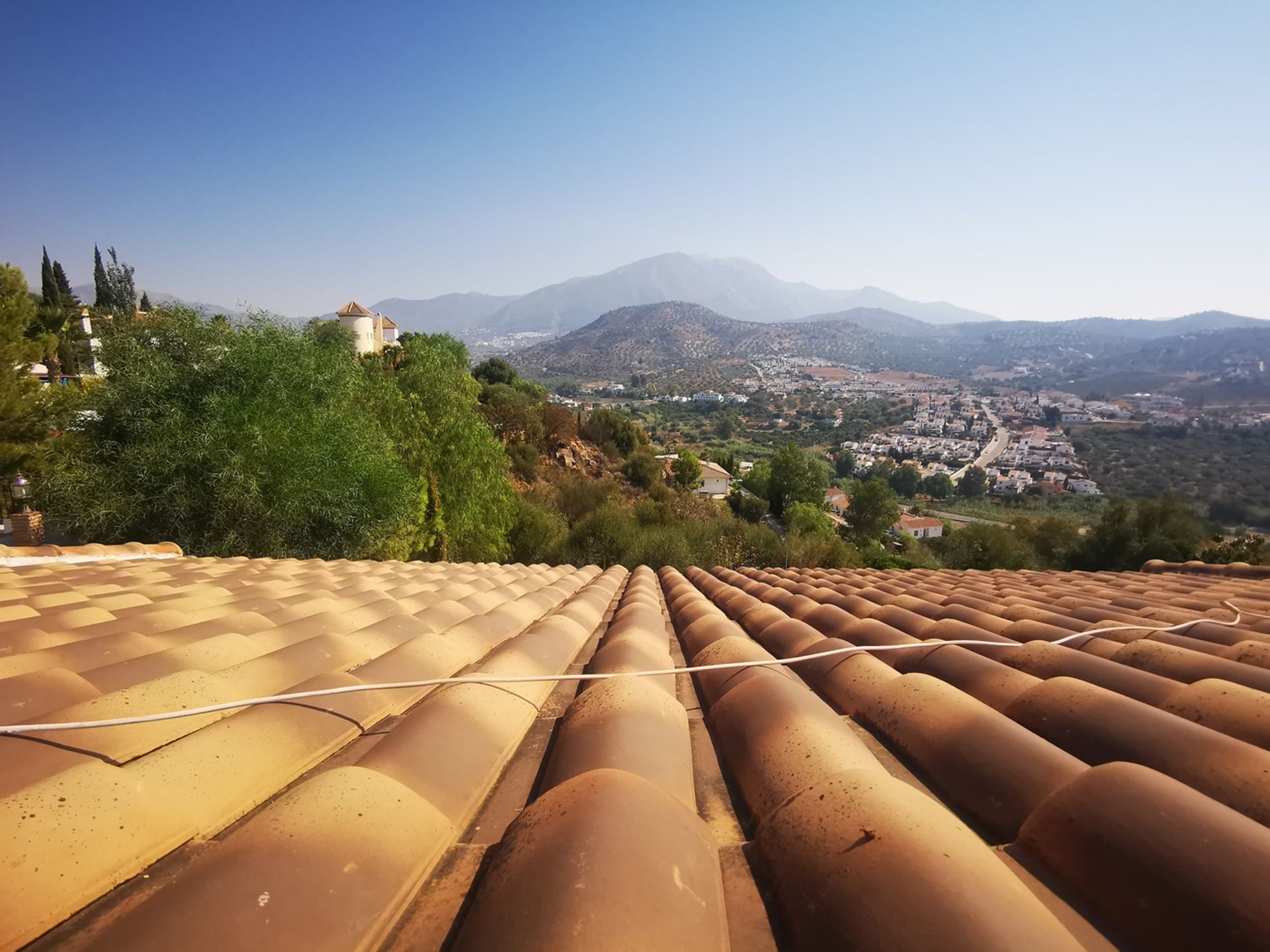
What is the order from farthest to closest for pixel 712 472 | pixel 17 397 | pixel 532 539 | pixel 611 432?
pixel 712 472 → pixel 611 432 → pixel 532 539 → pixel 17 397

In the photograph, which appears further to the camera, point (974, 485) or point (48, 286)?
point (974, 485)

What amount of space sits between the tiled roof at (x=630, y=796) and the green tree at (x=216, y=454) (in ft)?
34.9

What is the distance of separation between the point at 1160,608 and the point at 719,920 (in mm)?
4579

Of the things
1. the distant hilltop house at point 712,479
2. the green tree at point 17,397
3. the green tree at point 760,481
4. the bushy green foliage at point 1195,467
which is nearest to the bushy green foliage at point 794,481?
the green tree at point 760,481

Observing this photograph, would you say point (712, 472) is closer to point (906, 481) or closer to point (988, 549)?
point (988, 549)

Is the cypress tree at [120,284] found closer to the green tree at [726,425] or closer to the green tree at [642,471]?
the green tree at [642,471]

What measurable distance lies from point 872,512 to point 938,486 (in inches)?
1296

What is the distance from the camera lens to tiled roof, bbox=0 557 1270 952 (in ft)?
3.02

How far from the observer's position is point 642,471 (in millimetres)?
42219

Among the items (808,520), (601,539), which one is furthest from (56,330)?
(808,520)

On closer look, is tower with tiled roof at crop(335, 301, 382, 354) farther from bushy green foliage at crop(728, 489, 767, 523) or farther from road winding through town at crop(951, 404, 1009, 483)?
road winding through town at crop(951, 404, 1009, 483)

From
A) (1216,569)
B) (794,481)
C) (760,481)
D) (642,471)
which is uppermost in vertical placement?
(1216,569)

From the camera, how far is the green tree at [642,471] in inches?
1658

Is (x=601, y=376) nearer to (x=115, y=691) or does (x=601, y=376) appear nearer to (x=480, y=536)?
(x=480, y=536)
